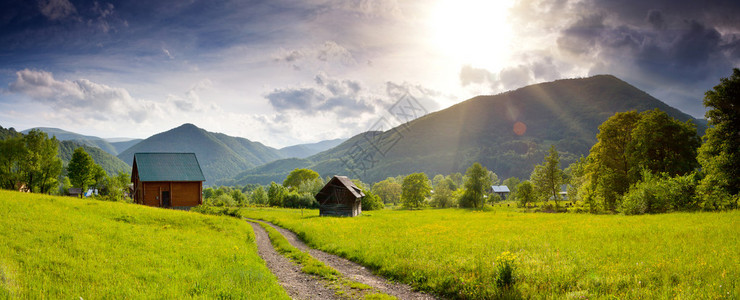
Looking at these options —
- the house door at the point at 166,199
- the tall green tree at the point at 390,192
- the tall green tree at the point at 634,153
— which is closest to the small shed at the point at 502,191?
the tall green tree at the point at 390,192

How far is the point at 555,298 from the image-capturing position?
29.9 ft

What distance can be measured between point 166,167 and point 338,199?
27.7 meters

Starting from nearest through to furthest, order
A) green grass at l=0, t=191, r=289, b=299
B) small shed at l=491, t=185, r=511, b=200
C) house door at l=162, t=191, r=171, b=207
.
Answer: green grass at l=0, t=191, r=289, b=299
house door at l=162, t=191, r=171, b=207
small shed at l=491, t=185, r=511, b=200

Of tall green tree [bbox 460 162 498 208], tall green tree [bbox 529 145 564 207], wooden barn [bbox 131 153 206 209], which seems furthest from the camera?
tall green tree [bbox 460 162 498 208]

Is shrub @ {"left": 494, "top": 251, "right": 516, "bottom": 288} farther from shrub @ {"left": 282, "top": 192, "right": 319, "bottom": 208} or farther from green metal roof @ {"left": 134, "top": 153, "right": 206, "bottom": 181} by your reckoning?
shrub @ {"left": 282, "top": 192, "right": 319, "bottom": 208}

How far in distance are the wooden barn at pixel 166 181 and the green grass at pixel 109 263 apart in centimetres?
2955

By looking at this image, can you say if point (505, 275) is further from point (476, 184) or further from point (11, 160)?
point (11, 160)

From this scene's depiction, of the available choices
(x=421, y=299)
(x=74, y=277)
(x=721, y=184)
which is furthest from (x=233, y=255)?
(x=721, y=184)

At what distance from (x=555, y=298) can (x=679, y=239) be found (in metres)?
11.9

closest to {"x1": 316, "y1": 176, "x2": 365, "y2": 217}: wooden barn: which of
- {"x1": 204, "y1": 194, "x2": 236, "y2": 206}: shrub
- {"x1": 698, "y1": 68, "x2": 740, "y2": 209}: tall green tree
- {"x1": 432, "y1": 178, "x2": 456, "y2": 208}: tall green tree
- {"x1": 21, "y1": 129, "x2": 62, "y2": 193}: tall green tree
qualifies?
{"x1": 204, "y1": 194, "x2": 236, "y2": 206}: shrub

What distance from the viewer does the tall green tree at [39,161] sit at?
48.5 metres

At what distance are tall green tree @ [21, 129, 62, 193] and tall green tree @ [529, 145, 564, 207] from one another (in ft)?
293

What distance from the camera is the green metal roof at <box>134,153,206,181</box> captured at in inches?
1774

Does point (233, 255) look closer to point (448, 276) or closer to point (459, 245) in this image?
point (448, 276)
